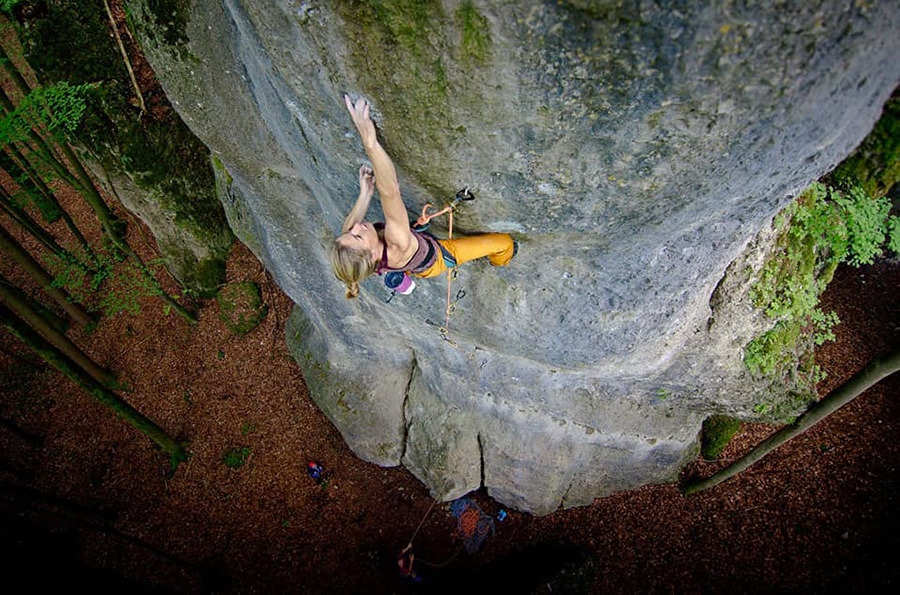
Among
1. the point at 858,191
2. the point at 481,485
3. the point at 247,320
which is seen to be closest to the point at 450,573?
the point at 481,485

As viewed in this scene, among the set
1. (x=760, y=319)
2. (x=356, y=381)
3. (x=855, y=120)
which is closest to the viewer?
(x=855, y=120)

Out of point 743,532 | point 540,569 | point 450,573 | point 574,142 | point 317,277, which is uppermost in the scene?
point 574,142

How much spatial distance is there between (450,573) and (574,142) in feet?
24.3

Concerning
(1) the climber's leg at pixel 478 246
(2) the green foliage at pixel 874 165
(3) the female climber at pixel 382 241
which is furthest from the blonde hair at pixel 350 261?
(2) the green foliage at pixel 874 165

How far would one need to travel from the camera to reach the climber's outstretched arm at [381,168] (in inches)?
135

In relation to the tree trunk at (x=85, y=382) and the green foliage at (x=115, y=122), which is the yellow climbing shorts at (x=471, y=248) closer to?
the tree trunk at (x=85, y=382)

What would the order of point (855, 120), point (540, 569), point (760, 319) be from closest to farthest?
1. point (855, 120)
2. point (760, 319)
3. point (540, 569)

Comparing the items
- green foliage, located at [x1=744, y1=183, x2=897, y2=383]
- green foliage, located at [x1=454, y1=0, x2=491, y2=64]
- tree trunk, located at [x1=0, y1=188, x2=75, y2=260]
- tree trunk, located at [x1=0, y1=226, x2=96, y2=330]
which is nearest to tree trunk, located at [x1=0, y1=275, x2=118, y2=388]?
tree trunk, located at [x1=0, y1=226, x2=96, y2=330]

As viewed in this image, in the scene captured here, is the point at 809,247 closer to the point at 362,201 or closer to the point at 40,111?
the point at 362,201

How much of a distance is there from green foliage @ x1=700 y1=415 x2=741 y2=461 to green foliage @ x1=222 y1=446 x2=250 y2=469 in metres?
7.81

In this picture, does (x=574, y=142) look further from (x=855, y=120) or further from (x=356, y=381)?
(x=356, y=381)

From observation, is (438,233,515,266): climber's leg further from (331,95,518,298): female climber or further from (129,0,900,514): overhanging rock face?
(129,0,900,514): overhanging rock face

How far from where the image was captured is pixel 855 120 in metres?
3.13

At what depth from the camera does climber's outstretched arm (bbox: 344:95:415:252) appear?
343 cm
